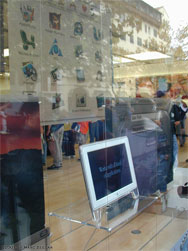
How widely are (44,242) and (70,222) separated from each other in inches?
17.7

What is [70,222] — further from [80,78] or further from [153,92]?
[153,92]

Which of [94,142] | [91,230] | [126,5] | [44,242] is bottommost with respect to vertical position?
[91,230]

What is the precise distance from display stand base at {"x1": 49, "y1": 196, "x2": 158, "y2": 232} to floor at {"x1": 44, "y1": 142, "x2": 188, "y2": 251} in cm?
2

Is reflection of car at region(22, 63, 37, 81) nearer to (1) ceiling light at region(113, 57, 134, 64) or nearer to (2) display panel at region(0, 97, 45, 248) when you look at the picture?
(2) display panel at region(0, 97, 45, 248)

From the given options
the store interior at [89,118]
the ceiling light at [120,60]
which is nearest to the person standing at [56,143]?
the store interior at [89,118]

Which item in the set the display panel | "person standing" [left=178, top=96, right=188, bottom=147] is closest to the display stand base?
the display panel

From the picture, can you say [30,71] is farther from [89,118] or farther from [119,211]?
[119,211]

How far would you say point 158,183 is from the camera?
98.2 inches

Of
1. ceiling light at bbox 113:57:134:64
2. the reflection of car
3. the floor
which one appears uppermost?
ceiling light at bbox 113:57:134:64

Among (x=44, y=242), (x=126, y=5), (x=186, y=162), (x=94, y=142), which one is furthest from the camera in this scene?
(x=186, y=162)

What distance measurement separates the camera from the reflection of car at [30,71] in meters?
1.39

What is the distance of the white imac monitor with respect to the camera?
1520mm

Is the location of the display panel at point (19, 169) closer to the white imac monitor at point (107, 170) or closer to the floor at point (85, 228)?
the floor at point (85, 228)

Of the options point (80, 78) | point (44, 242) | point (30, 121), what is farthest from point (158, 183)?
point (30, 121)
